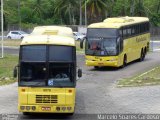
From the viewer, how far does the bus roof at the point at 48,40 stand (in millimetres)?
18266

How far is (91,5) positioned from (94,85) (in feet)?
208

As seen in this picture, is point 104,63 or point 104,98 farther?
point 104,63

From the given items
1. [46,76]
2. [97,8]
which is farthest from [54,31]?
[97,8]

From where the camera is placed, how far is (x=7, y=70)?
111 ft

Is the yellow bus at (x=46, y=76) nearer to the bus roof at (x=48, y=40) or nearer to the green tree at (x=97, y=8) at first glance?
the bus roof at (x=48, y=40)

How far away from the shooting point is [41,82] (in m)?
17.9

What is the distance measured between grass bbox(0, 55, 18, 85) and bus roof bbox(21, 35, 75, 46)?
9.52 m

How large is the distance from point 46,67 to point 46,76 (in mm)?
308

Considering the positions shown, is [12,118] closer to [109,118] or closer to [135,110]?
[109,118]

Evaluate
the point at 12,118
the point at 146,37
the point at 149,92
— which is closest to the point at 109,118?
the point at 12,118

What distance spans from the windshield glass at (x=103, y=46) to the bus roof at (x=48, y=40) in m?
17.0

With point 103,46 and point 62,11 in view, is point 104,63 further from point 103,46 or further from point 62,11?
point 62,11

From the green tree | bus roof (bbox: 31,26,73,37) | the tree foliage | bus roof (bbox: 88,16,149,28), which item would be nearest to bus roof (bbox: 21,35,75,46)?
bus roof (bbox: 31,26,73,37)

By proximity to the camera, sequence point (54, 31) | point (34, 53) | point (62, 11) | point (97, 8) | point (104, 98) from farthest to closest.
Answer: point (62, 11)
point (97, 8)
point (104, 98)
point (54, 31)
point (34, 53)
